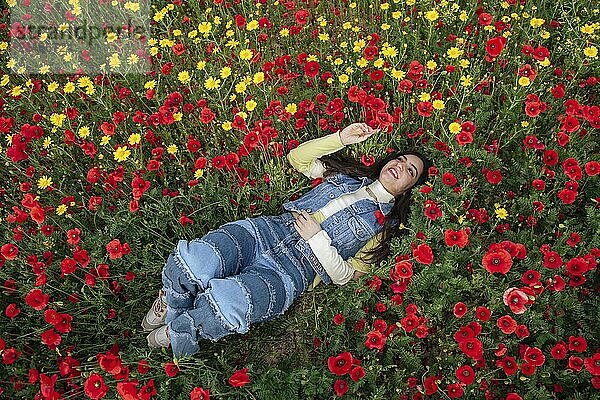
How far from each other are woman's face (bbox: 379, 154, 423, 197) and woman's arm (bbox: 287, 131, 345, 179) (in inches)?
11.2

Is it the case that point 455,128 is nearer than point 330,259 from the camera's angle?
No

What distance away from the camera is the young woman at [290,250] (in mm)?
2391

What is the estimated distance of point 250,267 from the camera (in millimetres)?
2662

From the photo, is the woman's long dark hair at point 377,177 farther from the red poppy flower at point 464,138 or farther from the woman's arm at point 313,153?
the red poppy flower at point 464,138

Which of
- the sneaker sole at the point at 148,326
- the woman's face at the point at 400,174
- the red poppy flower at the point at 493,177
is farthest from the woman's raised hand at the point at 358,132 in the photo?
the sneaker sole at the point at 148,326

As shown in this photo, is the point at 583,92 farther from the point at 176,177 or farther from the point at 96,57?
the point at 96,57

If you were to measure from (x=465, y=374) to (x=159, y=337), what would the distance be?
4.55ft

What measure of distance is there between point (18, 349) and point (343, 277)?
1.59m

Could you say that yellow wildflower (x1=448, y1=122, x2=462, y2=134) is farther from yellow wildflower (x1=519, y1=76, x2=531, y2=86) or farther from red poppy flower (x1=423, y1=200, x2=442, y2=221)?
red poppy flower (x1=423, y1=200, x2=442, y2=221)

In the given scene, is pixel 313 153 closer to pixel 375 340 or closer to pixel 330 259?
pixel 330 259

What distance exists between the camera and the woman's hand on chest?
267 centimetres

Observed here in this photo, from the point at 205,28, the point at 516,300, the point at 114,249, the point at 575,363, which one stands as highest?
the point at 205,28

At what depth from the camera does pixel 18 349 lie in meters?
2.56

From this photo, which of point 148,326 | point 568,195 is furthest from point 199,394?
point 568,195
